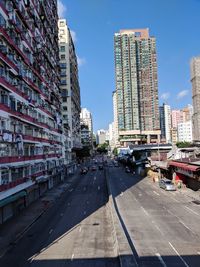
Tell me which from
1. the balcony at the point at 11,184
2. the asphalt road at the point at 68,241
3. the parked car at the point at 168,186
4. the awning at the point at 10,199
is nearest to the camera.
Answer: the asphalt road at the point at 68,241

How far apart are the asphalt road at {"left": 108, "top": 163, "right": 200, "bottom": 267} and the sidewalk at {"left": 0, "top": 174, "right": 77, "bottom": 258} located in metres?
10.0

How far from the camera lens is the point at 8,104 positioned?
139ft

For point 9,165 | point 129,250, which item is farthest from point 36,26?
point 129,250

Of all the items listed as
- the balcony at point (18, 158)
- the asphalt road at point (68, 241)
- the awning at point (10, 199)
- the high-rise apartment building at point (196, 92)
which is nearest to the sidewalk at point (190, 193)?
the asphalt road at point (68, 241)

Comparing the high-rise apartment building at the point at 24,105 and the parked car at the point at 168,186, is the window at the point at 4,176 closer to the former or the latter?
the high-rise apartment building at the point at 24,105

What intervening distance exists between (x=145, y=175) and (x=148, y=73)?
109422 millimetres

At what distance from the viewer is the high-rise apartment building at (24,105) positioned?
40562mm

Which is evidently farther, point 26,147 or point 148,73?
point 148,73

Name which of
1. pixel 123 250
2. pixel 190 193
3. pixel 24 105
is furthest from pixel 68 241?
pixel 190 193

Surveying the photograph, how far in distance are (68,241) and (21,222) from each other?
11291mm

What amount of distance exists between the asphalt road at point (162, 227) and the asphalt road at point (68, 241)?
2.13 m

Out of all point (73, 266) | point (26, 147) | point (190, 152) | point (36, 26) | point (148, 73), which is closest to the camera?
point (73, 266)

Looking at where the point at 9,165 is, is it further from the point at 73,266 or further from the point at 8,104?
the point at 73,266

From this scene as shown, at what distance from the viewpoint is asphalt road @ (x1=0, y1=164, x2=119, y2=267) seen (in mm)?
26366
